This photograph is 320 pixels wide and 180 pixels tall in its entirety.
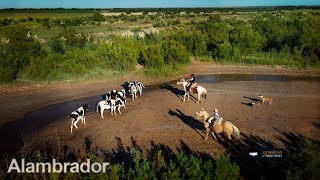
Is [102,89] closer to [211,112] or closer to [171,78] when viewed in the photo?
[171,78]

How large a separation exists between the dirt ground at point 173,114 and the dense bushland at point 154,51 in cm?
185

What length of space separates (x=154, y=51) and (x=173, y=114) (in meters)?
11.3

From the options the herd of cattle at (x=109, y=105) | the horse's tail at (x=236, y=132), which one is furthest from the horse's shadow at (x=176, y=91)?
the horse's tail at (x=236, y=132)

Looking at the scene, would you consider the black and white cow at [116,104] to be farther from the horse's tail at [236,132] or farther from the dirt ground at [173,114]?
the horse's tail at [236,132]

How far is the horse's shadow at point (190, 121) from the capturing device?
15894mm

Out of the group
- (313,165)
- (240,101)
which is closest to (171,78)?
(240,101)

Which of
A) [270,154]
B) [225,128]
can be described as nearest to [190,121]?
[225,128]

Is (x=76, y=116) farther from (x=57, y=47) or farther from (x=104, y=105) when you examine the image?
(x=57, y=47)

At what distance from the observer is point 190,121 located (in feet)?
55.4

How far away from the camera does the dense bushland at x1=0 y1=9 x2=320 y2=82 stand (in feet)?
83.0
